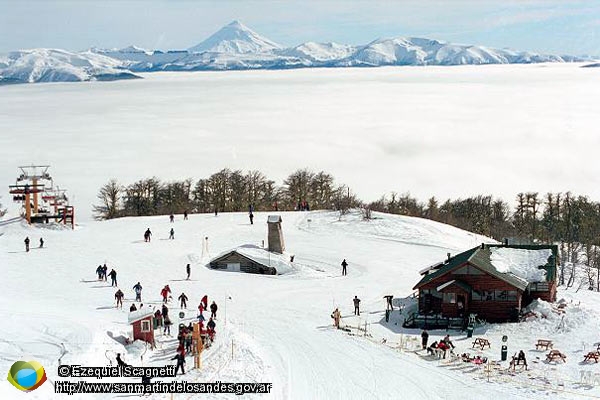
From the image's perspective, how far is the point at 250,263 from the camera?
47.5m

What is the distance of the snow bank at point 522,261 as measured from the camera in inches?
1496

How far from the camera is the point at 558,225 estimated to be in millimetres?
78062

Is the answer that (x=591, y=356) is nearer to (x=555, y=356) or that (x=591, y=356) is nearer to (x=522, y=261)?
(x=555, y=356)

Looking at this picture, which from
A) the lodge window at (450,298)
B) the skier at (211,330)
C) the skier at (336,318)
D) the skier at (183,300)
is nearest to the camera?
the skier at (211,330)

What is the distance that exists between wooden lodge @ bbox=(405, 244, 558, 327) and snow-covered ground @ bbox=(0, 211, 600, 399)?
4.93ft

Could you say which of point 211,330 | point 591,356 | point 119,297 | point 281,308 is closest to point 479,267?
point 591,356

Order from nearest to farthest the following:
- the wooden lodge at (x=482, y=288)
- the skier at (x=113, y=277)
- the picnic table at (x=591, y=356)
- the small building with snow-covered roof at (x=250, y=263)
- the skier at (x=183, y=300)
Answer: the picnic table at (x=591, y=356), the wooden lodge at (x=482, y=288), the skier at (x=183, y=300), the skier at (x=113, y=277), the small building with snow-covered roof at (x=250, y=263)

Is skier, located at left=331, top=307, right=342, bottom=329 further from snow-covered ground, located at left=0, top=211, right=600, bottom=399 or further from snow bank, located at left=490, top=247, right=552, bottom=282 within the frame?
snow bank, located at left=490, top=247, right=552, bottom=282

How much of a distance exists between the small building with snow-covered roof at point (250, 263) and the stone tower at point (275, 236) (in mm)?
2022

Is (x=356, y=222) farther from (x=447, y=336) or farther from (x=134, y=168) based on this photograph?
(x=134, y=168)

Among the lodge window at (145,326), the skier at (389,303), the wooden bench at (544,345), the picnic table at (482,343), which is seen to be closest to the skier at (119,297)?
the lodge window at (145,326)

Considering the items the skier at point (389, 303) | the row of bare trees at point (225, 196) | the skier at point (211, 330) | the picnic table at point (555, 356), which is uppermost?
the row of bare trees at point (225, 196)

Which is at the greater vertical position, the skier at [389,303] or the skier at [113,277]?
the skier at [113,277]

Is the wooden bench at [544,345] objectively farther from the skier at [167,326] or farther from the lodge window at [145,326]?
the lodge window at [145,326]
